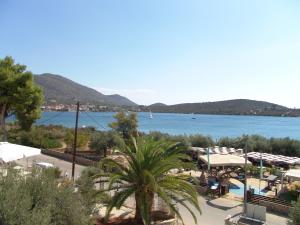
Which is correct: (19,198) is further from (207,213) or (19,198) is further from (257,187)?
(257,187)

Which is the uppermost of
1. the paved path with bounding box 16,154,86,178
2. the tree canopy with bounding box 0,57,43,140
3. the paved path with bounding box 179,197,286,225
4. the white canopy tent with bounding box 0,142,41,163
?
the tree canopy with bounding box 0,57,43,140

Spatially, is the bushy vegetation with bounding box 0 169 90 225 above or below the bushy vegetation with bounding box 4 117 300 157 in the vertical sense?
above

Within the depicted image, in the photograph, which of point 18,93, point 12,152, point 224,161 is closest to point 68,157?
point 18,93

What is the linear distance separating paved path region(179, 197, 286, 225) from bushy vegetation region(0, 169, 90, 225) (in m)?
6.94

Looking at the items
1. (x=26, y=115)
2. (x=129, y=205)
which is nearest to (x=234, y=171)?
(x=129, y=205)

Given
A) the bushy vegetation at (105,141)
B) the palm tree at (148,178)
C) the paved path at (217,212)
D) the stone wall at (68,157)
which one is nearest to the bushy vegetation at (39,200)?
the palm tree at (148,178)

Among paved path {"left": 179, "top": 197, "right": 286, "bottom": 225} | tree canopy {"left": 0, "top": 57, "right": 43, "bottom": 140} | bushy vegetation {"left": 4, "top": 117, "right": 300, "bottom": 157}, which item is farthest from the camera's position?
bushy vegetation {"left": 4, "top": 117, "right": 300, "bottom": 157}

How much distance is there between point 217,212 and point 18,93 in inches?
839

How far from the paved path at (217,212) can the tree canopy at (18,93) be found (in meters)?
19.1

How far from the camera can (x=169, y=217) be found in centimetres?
1337

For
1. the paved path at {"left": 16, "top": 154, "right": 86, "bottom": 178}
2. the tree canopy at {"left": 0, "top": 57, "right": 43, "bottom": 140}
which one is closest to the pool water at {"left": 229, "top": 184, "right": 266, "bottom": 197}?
the paved path at {"left": 16, "top": 154, "right": 86, "bottom": 178}

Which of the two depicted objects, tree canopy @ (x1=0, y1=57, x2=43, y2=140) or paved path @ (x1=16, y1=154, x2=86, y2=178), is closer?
paved path @ (x1=16, y1=154, x2=86, y2=178)

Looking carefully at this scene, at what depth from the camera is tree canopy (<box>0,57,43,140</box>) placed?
98.1 ft

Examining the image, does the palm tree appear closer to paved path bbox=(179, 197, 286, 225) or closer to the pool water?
paved path bbox=(179, 197, 286, 225)
